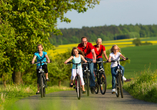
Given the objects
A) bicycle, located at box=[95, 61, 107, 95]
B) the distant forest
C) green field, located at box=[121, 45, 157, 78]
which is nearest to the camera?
bicycle, located at box=[95, 61, 107, 95]

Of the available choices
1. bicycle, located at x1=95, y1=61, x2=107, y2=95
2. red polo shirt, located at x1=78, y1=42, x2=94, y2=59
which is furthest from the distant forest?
red polo shirt, located at x1=78, y1=42, x2=94, y2=59

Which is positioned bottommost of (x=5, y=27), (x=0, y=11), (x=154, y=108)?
(x=154, y=108)

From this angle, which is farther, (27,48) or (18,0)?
(27,48)

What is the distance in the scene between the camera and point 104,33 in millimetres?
159125

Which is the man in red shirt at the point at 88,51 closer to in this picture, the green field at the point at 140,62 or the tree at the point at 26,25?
the tree at the point at 26,25

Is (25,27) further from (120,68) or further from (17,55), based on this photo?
(120,68)

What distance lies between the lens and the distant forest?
138m

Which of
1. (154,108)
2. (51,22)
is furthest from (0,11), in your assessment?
(154,108)

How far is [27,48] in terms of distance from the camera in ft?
60.2

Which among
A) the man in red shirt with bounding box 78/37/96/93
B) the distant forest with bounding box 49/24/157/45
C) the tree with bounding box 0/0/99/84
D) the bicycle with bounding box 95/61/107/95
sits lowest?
the bicycle with bounding box 95/61/107/95

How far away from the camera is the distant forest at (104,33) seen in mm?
138062

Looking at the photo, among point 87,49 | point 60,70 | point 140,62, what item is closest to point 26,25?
point 87,49

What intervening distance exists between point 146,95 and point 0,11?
41.8ft

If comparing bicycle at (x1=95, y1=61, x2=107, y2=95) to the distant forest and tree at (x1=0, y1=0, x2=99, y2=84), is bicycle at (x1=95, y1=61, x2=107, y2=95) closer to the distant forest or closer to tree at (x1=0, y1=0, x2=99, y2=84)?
tree at (x1=0, y1=0, x2=99, y2=84)
